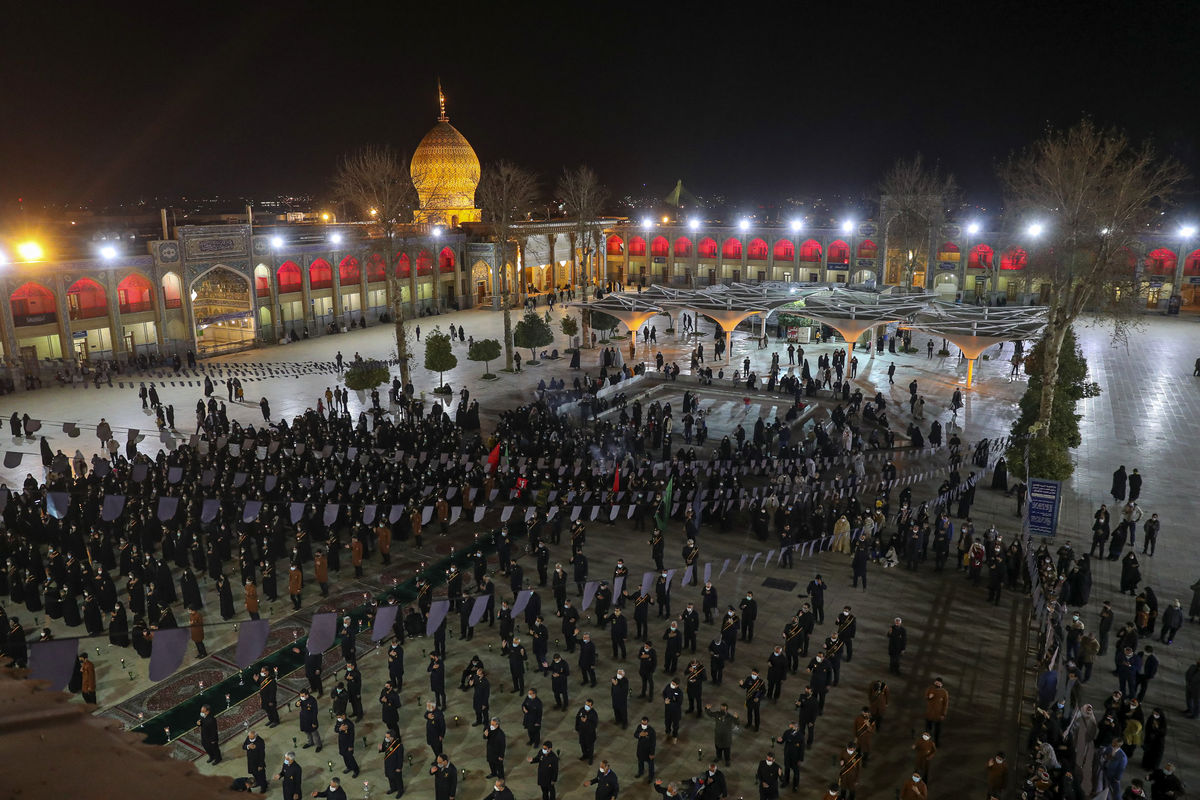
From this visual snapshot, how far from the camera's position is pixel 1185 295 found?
52906 millimetres

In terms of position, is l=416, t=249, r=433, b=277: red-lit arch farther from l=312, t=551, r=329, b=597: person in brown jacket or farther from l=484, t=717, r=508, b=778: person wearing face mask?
l=484, t=717, r=508, b=778: person wearing face mask

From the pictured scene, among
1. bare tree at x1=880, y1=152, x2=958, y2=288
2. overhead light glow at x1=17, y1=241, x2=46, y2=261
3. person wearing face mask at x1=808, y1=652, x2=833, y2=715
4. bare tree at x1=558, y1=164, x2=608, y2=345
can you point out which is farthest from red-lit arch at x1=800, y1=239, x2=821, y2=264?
person wearing face mask at x1=808, y1=652, x2=833, y2=715

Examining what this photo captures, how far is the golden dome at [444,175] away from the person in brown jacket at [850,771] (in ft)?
166

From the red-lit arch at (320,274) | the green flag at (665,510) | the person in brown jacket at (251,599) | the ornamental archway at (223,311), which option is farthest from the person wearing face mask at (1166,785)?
the red-lit arch at (320,274)

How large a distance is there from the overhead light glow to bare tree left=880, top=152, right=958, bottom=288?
44.4 metres

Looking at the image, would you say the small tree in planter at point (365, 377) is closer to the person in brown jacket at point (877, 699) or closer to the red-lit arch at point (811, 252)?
the person in brown jacket at point (877, 699)

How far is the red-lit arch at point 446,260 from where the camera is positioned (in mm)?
52031

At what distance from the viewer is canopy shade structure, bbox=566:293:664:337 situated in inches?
1479

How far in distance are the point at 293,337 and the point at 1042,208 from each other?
34.9m

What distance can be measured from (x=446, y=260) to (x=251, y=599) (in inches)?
1586

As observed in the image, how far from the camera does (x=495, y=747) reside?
10617 millimetres

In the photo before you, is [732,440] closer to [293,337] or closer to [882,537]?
[882,537]

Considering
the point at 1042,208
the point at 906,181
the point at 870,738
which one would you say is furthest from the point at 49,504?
the point at 906,181

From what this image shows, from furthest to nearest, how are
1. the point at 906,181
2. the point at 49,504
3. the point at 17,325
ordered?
the point at 906,181
the point at 17,325
the point at 49,504
